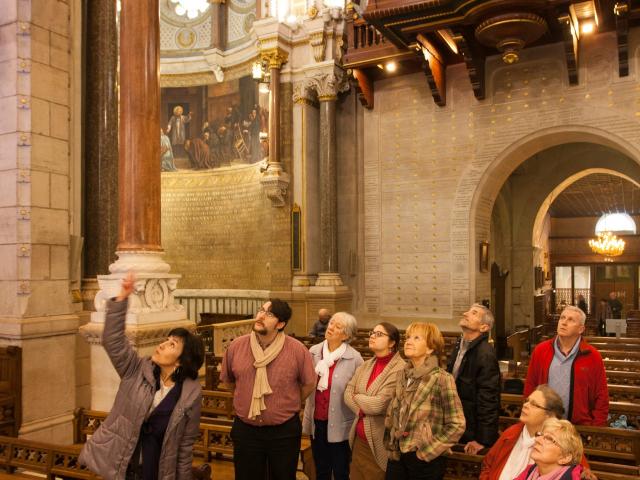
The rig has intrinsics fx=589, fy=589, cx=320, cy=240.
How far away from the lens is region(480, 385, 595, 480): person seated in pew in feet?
10.0

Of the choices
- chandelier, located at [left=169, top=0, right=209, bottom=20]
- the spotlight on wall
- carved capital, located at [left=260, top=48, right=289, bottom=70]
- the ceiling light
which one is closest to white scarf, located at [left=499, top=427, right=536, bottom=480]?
the spotlight on wall

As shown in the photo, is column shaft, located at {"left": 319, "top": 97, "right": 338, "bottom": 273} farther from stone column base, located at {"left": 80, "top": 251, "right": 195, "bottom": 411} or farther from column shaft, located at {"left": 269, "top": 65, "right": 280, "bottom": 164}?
stone column base, located at {"left": 80, "top": 251, "right": 195, "bottom": 411}

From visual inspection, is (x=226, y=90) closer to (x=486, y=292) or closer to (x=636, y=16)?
(x=486, y=292)

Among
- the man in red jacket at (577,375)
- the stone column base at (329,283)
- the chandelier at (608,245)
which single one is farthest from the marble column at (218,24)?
the man in red jacket at (577,375)

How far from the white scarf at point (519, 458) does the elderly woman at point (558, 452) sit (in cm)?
39

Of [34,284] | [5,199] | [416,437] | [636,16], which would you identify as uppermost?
[636,16]

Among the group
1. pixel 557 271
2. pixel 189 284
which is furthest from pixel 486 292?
pixel 557 271

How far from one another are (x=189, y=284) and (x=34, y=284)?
9706mm

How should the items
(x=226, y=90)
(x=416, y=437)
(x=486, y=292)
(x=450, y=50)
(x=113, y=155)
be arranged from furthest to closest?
(x=226, y=90) → (x=486, y=292) → (x=450, y=50) → (x=113, y=155) → (x=416, y=437)

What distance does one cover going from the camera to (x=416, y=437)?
3285mm

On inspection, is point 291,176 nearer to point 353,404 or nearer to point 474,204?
point 474,204

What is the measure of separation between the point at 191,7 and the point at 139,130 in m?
11.2

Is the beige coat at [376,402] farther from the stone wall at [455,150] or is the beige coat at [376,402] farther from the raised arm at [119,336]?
the stone wall at [455,150]

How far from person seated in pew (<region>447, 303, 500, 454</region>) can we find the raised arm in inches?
80.8
